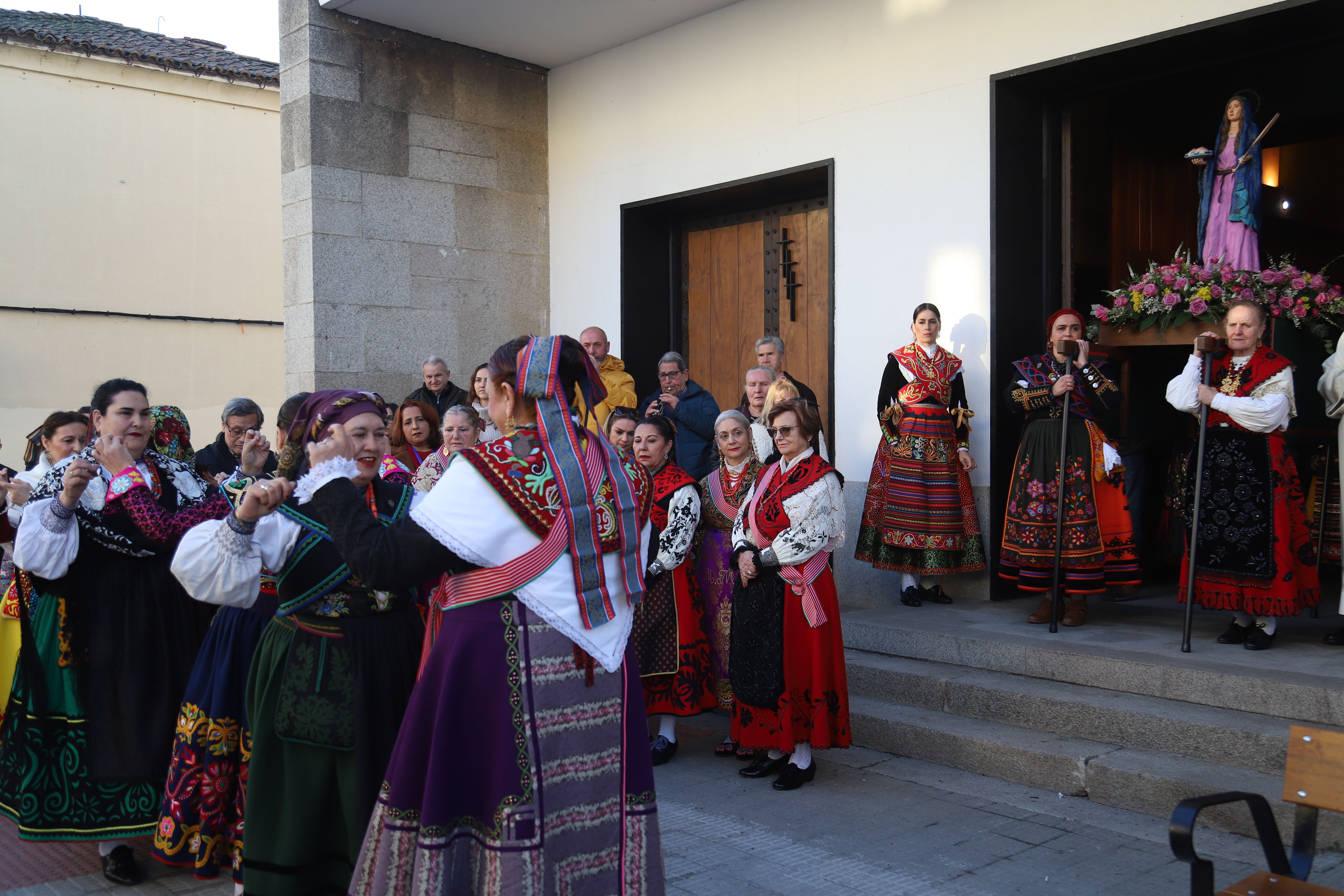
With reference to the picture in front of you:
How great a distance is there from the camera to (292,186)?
875cm

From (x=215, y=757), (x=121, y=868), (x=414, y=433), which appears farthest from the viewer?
(x=414, y=433)

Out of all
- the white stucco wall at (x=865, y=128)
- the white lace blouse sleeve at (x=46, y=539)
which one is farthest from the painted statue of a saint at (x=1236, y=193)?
the white lace blouse sleeve at (x=46, y=539)

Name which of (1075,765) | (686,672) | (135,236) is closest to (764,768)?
(686,672)

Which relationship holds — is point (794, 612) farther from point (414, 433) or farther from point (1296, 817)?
point (1296, 817)

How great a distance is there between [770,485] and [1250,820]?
2.31 metres

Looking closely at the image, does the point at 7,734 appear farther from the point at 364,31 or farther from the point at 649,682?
the point at 364,31

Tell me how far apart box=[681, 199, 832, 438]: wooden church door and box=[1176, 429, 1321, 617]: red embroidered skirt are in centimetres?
286

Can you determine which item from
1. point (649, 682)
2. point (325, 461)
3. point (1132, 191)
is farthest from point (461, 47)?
point (325, 461)

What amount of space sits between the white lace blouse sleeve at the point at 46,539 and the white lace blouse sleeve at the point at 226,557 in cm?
100

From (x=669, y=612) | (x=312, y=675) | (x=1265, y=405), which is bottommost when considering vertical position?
(x=669, y=612)

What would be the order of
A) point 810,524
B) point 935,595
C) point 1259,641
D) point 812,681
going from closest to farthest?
point 810,524 → point 812,681 → point 1259,641 → point 935,595

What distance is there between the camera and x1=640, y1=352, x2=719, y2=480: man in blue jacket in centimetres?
722

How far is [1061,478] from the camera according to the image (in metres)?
5.88

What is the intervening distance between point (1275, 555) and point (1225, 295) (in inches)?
66.6
